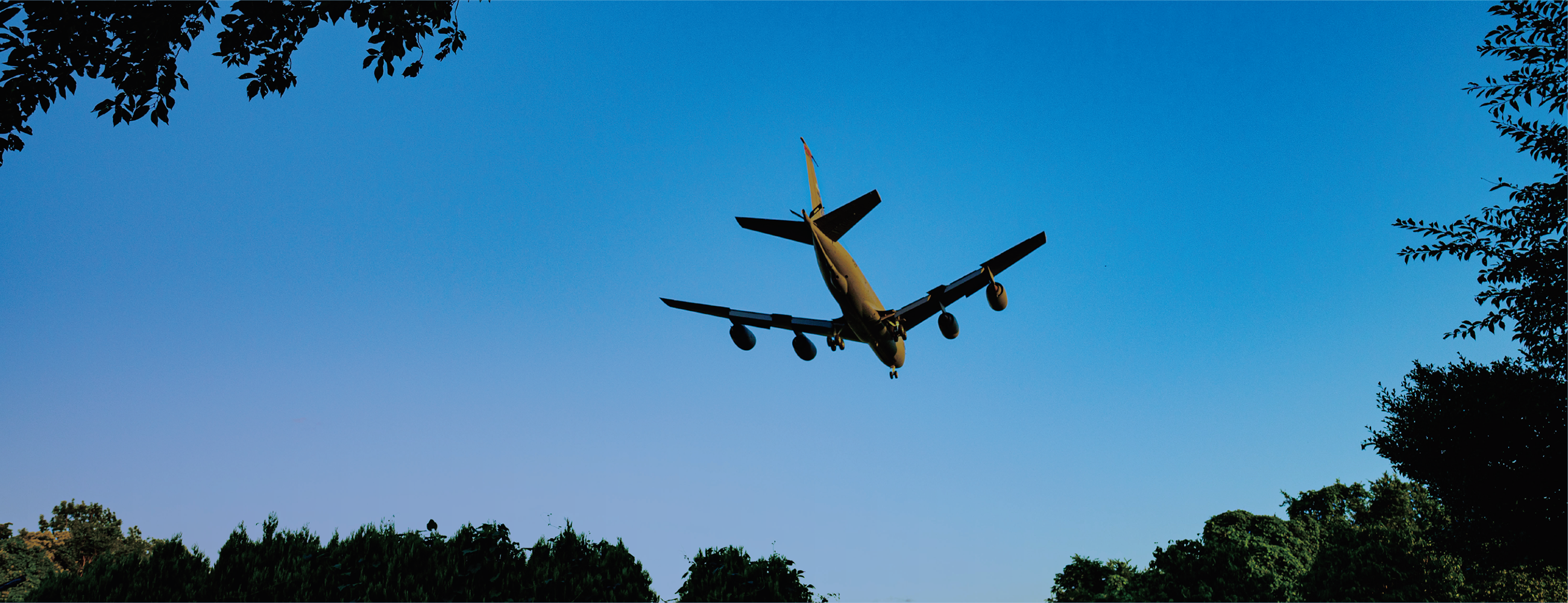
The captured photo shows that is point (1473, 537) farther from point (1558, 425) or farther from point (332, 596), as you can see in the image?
point (332, 596)

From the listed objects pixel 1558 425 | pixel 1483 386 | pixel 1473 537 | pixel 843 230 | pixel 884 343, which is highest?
pixel 843 230

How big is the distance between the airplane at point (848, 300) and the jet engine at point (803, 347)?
18mm

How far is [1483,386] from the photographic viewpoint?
21.1m

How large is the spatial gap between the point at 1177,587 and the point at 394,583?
100 ft

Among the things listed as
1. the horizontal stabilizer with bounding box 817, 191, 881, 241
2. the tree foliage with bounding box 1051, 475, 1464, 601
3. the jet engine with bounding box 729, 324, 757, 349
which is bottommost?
the tree foliage with bounding box 1051, 475, 1464, 601

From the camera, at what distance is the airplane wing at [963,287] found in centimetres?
1858

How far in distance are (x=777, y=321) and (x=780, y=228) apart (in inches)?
105

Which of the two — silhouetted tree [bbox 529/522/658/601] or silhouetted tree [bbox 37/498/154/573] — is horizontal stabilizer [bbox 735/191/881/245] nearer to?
silhouetted tree [bbox 529/522/658/601]

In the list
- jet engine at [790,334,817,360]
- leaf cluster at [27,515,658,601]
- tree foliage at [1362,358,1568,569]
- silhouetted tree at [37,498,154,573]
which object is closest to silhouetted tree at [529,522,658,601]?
leaf cluster at [27,515,658,601]

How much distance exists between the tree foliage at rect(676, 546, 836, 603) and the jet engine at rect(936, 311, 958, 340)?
8.07 metres

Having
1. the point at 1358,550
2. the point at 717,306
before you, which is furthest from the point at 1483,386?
the point at 717,306

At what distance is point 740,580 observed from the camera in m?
15.3

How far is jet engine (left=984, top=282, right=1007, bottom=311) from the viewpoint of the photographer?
1916 cm

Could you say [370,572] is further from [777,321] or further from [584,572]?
[777,321]
